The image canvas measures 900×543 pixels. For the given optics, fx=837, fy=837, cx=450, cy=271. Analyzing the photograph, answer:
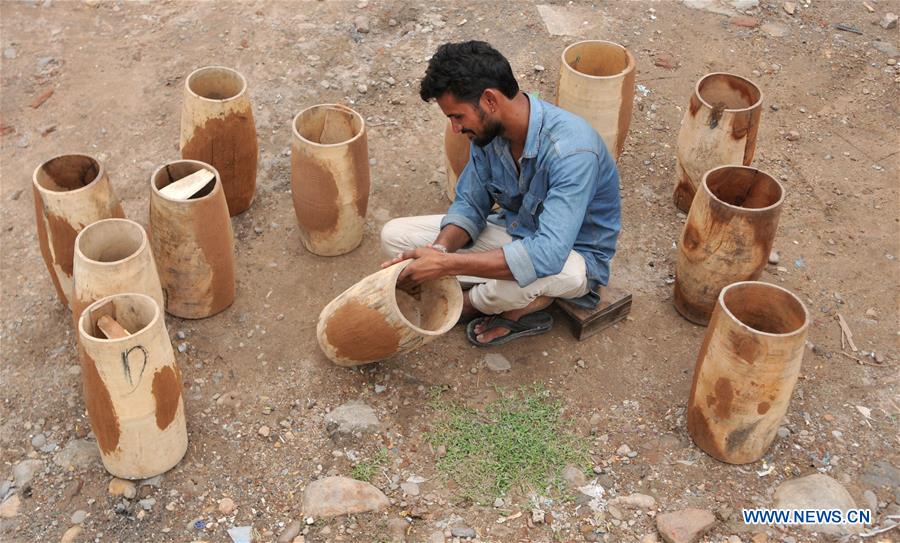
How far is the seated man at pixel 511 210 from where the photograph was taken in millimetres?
3154

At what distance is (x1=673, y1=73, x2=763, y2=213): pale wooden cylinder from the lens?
4.24 meters

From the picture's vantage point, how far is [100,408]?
293 centimetres

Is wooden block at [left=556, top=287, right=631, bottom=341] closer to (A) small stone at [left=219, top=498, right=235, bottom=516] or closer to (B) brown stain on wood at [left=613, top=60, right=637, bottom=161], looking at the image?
(B) brown stain on wood at [left=613, top=60, right=637, bottom=161]

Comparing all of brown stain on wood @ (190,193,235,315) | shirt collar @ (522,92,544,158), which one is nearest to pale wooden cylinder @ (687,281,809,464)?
shirt collar @ (522,92,544,158)

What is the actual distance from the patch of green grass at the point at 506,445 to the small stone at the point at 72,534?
50.9 inches

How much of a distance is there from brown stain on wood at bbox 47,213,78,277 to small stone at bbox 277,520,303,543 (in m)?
1.51

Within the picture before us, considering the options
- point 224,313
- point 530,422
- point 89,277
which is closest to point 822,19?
point 530,422

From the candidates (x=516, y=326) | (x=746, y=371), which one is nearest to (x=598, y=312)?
(x=516, y=326)

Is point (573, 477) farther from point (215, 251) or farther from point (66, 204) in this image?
point (66, 204)

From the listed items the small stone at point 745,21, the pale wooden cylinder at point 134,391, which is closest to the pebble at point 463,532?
the pale wooden cylinder at point 134,391

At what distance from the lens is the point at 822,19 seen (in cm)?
624

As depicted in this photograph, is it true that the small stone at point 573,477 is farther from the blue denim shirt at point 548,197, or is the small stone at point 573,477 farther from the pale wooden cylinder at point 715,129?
the pale wooden cylinder at point 715,129

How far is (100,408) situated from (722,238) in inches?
101

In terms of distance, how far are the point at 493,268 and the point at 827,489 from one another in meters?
1.45
